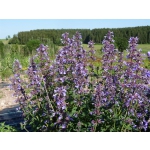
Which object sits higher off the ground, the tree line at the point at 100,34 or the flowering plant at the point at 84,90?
the tree line at the point at 100,34

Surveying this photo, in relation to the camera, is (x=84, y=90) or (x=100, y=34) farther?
(x=100, y=34)

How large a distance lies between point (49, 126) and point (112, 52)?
1310 mm

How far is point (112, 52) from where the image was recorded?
3363mm

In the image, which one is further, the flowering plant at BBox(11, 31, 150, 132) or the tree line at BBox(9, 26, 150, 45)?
Result: the tree line at BBox(9, 26, 150, 45)

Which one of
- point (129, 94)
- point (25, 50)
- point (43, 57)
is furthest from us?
point (25, 50)

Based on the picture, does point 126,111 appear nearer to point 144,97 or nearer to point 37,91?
point 144,97

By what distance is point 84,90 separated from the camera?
11.0 feet

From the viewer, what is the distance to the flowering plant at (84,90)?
302 cm

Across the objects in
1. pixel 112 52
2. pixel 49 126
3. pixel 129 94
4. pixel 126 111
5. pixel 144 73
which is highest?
pixel 112 52

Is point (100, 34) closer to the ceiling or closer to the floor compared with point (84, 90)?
closer to the ceiling

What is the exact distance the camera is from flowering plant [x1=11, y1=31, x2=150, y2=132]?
9.91 feet

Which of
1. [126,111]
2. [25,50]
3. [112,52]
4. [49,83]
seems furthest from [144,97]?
[25,50]

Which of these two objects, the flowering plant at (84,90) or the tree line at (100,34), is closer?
the flowering plant at (84,90)

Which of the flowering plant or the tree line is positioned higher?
the tree line
